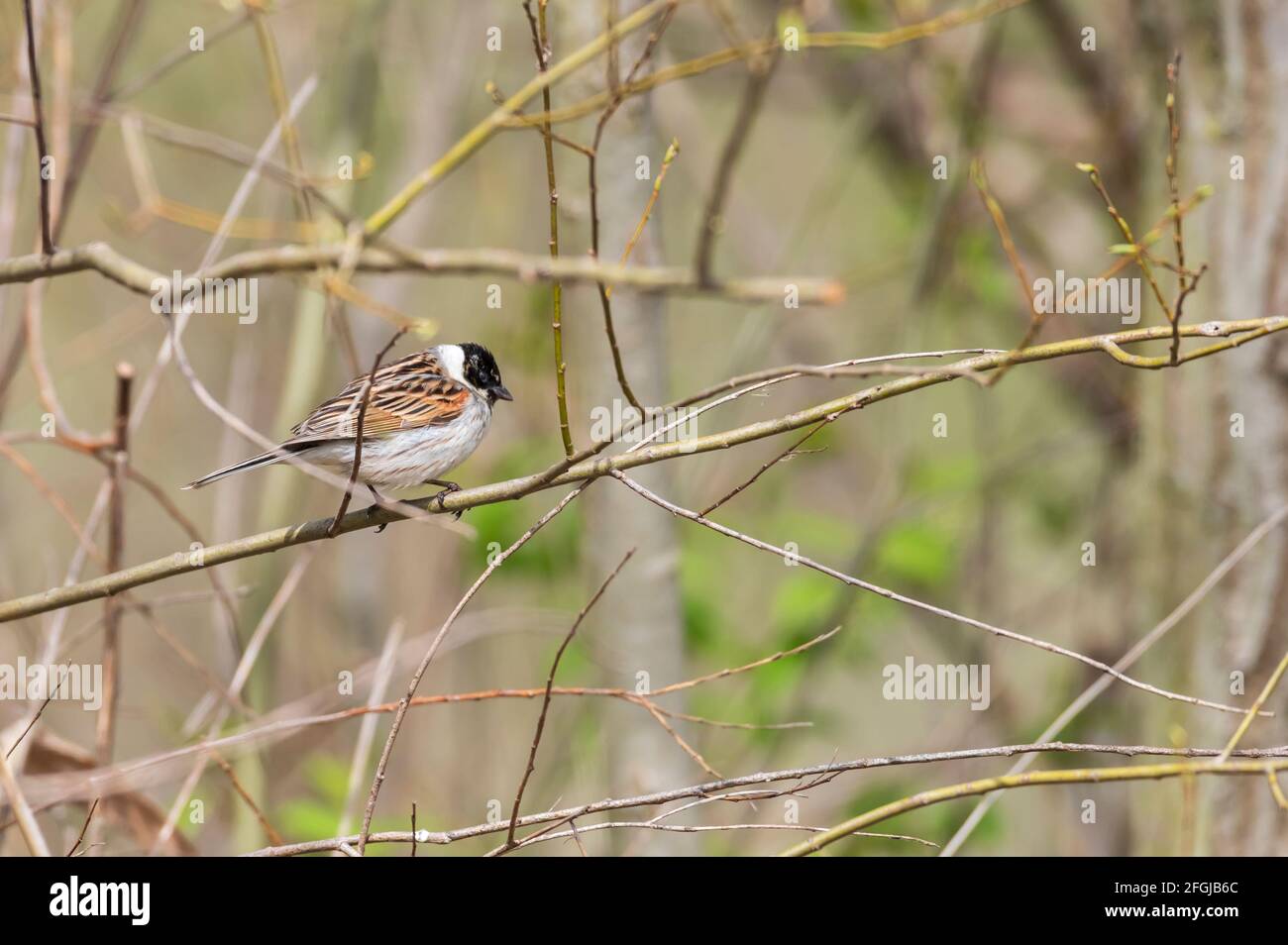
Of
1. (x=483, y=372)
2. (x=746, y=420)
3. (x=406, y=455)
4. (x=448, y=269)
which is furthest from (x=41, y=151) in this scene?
(x=746, y=420)

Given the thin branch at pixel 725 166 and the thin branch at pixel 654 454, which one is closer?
the thin branch at pixel 725 166

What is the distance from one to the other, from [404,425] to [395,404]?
5.1 inches

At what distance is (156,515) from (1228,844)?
30.9 ft

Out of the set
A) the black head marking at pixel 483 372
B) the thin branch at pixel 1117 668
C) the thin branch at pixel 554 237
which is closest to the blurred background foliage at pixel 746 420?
the black head marking at pixel 483 372

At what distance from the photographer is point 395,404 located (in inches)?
189

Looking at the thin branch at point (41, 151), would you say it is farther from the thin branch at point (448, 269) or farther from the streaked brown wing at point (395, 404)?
the streaked brown wing at point (395, 404)

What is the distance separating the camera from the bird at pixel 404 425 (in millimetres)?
4477

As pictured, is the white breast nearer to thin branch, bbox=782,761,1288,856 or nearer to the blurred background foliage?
the blurred background foliage

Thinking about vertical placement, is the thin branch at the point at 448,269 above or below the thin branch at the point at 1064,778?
above

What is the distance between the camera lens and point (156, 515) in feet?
36.2

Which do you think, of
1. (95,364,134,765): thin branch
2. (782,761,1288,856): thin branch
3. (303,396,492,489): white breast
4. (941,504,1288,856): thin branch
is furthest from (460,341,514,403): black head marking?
(782,761,1288,856): thin branch

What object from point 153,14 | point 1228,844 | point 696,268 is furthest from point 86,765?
point 153,14

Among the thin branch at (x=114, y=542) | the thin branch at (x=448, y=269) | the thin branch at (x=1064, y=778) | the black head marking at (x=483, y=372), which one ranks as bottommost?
the thin branch at (x=1064, y=778)

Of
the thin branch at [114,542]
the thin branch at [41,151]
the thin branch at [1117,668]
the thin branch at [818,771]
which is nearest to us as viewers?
the thin branch at [818,771]
